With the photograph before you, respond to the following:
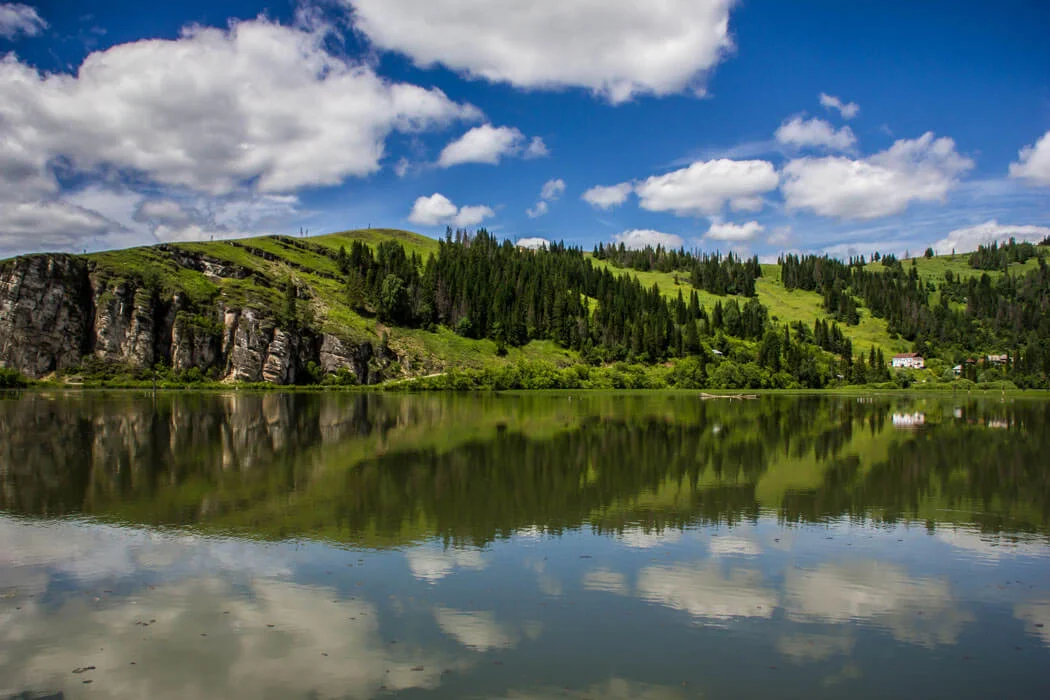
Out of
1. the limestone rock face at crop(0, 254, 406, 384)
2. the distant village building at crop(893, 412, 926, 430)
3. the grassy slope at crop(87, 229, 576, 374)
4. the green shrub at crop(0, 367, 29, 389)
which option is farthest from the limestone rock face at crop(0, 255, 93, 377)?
the distant village building at crop(893, 412, 926, 430)

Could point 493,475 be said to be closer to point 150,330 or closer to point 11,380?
point 11,380

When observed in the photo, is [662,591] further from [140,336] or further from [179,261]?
[179,261]

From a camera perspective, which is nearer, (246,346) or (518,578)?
(518,578)

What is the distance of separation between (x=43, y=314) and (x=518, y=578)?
487 ft

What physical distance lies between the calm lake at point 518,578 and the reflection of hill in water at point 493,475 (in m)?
0.21

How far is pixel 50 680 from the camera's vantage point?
10.6m

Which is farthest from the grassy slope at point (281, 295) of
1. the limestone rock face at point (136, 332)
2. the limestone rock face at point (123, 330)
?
the limestone rock face at point (123, 330)

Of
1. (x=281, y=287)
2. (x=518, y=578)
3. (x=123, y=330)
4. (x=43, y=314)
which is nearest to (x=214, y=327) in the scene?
(x=123, y=330)

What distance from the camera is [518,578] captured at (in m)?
15.6

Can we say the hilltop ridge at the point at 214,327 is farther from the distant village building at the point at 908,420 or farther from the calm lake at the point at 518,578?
the calm lake at the point at 518,578

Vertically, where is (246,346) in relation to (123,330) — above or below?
below

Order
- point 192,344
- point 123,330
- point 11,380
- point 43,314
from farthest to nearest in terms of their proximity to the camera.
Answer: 1. point 192,344
2. point 123,330
3. point 43,314
4. point 11,380

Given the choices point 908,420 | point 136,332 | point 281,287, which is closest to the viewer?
point 908,420

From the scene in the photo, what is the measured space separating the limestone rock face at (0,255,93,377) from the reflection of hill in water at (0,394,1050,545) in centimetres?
9037
